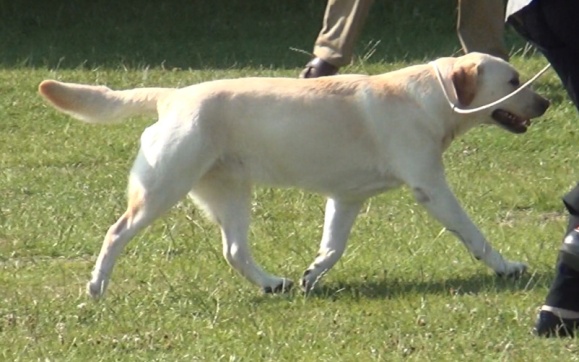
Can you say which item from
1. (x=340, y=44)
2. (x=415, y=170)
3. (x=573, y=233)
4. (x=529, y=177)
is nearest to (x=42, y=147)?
(x=340, y=44)

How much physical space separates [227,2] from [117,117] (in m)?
7.80

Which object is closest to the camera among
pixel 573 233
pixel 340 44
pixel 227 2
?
pixel 573 233

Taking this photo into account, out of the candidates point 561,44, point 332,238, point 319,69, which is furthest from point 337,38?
point 561,44

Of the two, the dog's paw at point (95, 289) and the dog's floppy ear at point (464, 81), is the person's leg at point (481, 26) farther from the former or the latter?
the dog's paw at point (95, 289)

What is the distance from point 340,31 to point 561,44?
12.7 feet

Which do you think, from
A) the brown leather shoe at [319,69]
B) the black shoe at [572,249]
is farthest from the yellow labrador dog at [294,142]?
the brown leather shoe at [319,69]

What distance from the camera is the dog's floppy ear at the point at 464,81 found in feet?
17.4

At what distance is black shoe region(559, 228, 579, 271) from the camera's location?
416 centimetres

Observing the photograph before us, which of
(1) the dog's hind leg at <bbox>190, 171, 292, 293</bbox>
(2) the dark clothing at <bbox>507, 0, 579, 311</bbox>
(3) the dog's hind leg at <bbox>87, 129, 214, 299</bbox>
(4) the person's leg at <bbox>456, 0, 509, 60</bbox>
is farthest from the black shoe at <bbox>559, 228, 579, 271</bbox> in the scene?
(4) the person's leg at <bbox>456, 0, 509, 60</bbox>

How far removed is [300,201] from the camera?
671cm

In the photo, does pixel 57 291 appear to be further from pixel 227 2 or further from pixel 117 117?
pixel 227 2

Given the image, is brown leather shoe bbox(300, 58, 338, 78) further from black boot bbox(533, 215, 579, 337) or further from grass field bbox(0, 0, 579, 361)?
black boot bbox(533, 215, 579, 337)

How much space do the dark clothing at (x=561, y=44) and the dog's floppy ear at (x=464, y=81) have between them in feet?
3.11

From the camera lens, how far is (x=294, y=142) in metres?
5.24
